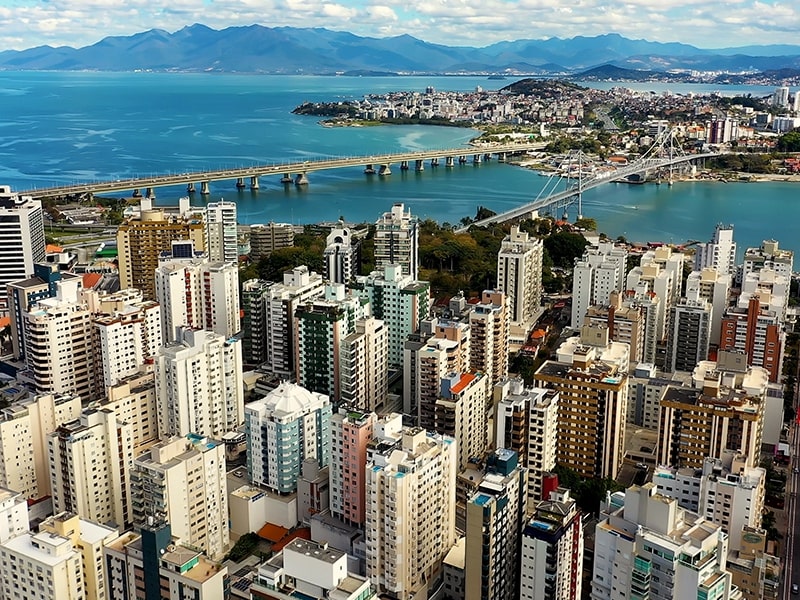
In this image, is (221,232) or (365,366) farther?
(221,232)

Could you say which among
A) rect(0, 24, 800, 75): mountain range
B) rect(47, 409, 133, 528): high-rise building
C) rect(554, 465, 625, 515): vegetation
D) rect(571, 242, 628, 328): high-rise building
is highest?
rect(0, 24, 800, 75): mountain range

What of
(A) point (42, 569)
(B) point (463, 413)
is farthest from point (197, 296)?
(A) point (42, 569)

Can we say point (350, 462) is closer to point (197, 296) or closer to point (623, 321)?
point (623, 321)

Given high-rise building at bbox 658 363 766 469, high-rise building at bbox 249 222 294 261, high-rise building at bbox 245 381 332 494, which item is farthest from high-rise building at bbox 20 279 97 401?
high-rise building at bbox 249 222 294 261

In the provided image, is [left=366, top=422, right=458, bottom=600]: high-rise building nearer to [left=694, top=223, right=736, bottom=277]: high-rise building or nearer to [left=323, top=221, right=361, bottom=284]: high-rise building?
[left=323, top=221, right=361, bottom=284]: high-rise building

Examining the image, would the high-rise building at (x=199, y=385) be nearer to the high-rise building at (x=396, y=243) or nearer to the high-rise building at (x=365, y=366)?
the high-rise building at (x=365, y=366)

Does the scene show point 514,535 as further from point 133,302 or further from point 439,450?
point 133,302
